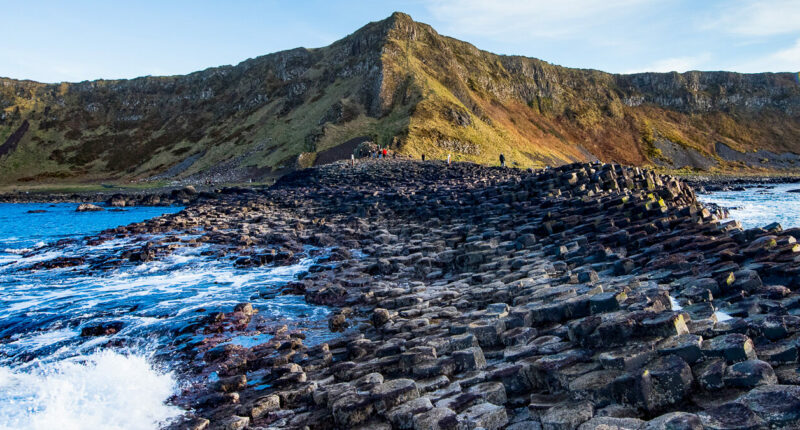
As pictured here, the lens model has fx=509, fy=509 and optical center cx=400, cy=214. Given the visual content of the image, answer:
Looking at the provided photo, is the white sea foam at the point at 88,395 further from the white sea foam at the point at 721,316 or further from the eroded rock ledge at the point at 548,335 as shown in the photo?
the white sea foam at the point at 721,316

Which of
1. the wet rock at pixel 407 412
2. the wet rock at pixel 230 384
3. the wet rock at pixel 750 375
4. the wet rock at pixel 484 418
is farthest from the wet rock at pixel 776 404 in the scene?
the wet rock at pixel 230 384

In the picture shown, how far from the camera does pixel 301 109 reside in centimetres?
10369

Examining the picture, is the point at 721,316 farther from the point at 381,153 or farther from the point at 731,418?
the point at 381,153

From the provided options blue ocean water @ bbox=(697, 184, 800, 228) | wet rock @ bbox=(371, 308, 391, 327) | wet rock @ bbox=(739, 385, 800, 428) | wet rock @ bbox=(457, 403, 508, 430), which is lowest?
blue ocean water @ bbox=(697, 184, 800, 228)

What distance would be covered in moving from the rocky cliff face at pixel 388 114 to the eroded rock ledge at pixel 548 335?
5091 centimetres

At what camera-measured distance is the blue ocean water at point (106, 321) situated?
27.3 feet

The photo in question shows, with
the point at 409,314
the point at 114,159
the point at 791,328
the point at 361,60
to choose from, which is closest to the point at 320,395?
the point at 409,314

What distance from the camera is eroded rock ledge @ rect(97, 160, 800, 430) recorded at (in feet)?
17.7

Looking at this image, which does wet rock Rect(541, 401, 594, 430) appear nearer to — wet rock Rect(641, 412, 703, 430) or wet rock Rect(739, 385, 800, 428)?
wet rock Rect(641, 412, 703, 430)

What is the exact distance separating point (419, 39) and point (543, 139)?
3446 cm

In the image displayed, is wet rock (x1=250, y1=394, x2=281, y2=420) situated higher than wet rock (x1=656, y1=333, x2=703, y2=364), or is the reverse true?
wet rock (x1=656, y1=333, x2=703, y2=364)

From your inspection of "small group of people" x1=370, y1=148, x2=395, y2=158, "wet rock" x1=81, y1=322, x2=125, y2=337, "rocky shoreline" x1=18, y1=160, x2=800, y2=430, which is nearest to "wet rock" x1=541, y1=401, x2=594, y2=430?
"rocky shoreline" x1=18, y1=160, x2=800, y2=430

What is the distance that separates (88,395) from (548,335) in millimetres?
7867

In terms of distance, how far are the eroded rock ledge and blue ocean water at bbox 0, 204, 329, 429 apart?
101cm
